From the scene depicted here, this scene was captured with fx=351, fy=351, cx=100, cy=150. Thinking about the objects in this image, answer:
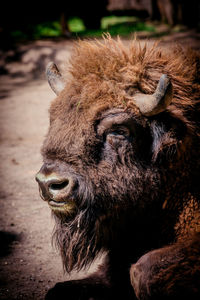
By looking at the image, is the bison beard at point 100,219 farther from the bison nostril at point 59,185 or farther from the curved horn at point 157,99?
the curved horn at point 157,99

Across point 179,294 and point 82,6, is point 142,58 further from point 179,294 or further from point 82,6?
point 82,6

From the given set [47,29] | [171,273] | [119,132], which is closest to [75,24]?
[47,29]

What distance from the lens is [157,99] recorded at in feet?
8.63

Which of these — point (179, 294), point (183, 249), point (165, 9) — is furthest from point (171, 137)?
point (165, 9)

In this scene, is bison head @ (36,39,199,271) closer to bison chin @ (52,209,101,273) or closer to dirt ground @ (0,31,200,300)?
bison chin @ (52,209,101,273)

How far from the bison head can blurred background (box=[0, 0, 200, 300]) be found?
70 cm

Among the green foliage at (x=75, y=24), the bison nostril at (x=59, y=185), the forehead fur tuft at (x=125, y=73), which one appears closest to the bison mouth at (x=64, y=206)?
the bison nostril at (x=59, y=185)

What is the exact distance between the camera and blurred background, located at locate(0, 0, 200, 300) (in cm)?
361

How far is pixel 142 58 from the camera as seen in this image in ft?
9.87

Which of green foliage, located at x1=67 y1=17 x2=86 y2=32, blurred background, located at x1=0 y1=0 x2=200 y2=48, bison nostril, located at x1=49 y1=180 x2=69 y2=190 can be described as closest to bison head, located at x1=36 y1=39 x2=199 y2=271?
bison nostril, located at x1=49 y1=180 x2=69 y2=190

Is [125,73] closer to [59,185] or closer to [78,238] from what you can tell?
[59,185]

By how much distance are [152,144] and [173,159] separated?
0.21 metres

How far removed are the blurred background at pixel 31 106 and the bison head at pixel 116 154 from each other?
27.6 inches

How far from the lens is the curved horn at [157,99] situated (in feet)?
8.40
